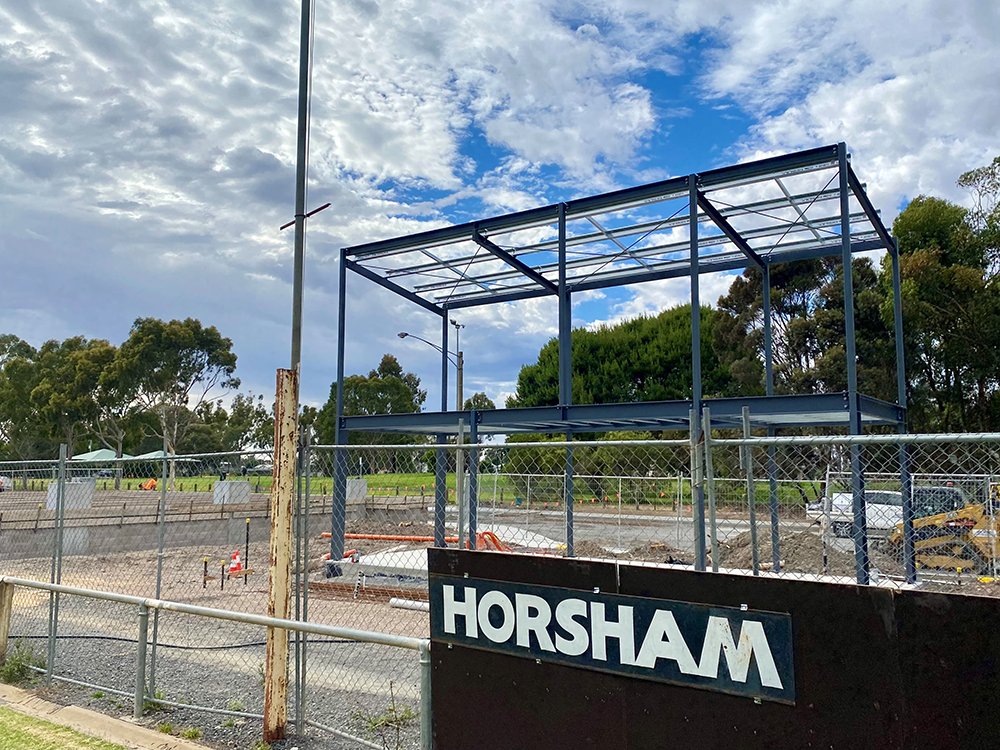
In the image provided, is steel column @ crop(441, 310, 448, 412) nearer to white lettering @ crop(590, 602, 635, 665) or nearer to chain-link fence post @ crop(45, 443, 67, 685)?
chain-link fence post @ crop(45, 443, 67, 685)

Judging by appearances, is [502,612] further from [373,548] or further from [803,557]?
[373,548]

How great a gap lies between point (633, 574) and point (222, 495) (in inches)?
362

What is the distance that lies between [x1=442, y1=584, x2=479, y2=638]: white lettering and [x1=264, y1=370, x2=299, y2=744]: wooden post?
1521 mm

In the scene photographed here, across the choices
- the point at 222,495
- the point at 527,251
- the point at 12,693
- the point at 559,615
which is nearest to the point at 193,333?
the point at 527,251

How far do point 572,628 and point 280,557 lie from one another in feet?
8.07

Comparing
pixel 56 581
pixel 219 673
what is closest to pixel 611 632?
pixel 219 673

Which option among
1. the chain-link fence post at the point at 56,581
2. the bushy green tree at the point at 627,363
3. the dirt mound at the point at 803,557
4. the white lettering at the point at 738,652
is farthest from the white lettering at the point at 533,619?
the bushy green tree at the point at 627,363

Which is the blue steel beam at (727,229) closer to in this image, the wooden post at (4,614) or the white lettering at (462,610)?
the white lettering at (462,610)

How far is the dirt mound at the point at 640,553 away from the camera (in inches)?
657

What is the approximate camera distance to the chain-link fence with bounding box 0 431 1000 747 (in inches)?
234

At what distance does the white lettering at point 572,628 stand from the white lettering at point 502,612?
33 cm

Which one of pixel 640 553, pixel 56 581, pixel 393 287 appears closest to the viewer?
pixel 56 581

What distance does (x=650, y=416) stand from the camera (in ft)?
47.0

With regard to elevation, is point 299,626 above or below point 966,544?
above
